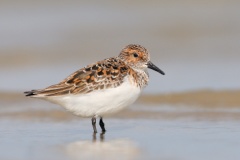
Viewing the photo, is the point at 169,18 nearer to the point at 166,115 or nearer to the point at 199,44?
the point at 199,44

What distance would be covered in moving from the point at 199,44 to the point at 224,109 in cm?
486

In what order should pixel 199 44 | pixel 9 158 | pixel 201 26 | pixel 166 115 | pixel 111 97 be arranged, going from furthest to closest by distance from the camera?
pixel 201 26 < pixel 199 44 < pixel 166 115 < pixel 111 97 < pixel 9 158

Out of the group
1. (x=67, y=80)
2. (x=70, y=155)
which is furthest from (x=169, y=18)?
(x=70, y=155)

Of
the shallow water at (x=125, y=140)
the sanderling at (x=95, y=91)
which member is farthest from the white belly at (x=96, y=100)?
the shallow water at (x=125, y=140)

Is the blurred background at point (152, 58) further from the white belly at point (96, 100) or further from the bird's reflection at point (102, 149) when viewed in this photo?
the white belly at point (96, 100)

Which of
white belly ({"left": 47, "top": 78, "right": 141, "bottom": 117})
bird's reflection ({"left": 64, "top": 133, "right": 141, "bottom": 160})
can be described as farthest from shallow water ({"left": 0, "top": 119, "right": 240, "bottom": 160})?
white belly ({"left": 47, "top": 78, "right": 141, "bottom": 117})

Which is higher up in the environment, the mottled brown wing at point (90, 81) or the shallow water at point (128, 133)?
the mottled brown wing at point (90, 81)

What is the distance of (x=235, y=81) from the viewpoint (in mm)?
12352

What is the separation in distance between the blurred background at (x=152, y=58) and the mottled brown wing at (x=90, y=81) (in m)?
0.63

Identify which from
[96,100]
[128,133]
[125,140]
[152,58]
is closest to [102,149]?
[125,140]

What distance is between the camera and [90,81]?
8891 mm

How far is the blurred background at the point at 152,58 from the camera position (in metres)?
9.34

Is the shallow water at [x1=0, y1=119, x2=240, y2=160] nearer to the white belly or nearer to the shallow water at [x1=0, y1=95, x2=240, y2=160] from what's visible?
the shallow water at [x1=0, y1=95, x2=240, y2=160]

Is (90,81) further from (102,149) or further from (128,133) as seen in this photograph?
(102,149)
